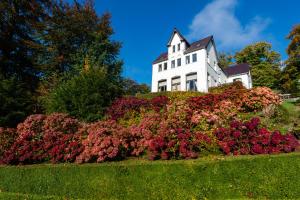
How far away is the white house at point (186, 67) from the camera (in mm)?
31797

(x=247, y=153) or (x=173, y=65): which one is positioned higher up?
(x=173, y=65)

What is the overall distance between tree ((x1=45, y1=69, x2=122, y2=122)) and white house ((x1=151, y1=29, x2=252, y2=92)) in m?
16.4

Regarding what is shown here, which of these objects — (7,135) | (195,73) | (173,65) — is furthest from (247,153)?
(173,65)

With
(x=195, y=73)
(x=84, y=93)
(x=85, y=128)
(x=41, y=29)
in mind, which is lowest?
(x=85, y=128)

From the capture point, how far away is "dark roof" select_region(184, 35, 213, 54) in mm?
32537

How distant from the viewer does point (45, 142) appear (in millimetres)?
10516

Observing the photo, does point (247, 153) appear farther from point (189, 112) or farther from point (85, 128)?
point (85, 128)

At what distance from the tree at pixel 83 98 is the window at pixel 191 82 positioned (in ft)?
54.6

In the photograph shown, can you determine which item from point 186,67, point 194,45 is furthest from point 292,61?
point 186,67

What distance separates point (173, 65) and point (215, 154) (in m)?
26.8

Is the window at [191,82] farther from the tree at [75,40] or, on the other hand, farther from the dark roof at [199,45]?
the tree at [75,40]

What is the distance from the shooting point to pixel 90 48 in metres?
26.3

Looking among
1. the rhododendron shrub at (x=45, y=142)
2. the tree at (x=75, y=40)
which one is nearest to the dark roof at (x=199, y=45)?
the tree at (x=75, y=40)

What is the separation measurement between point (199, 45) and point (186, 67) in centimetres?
306
